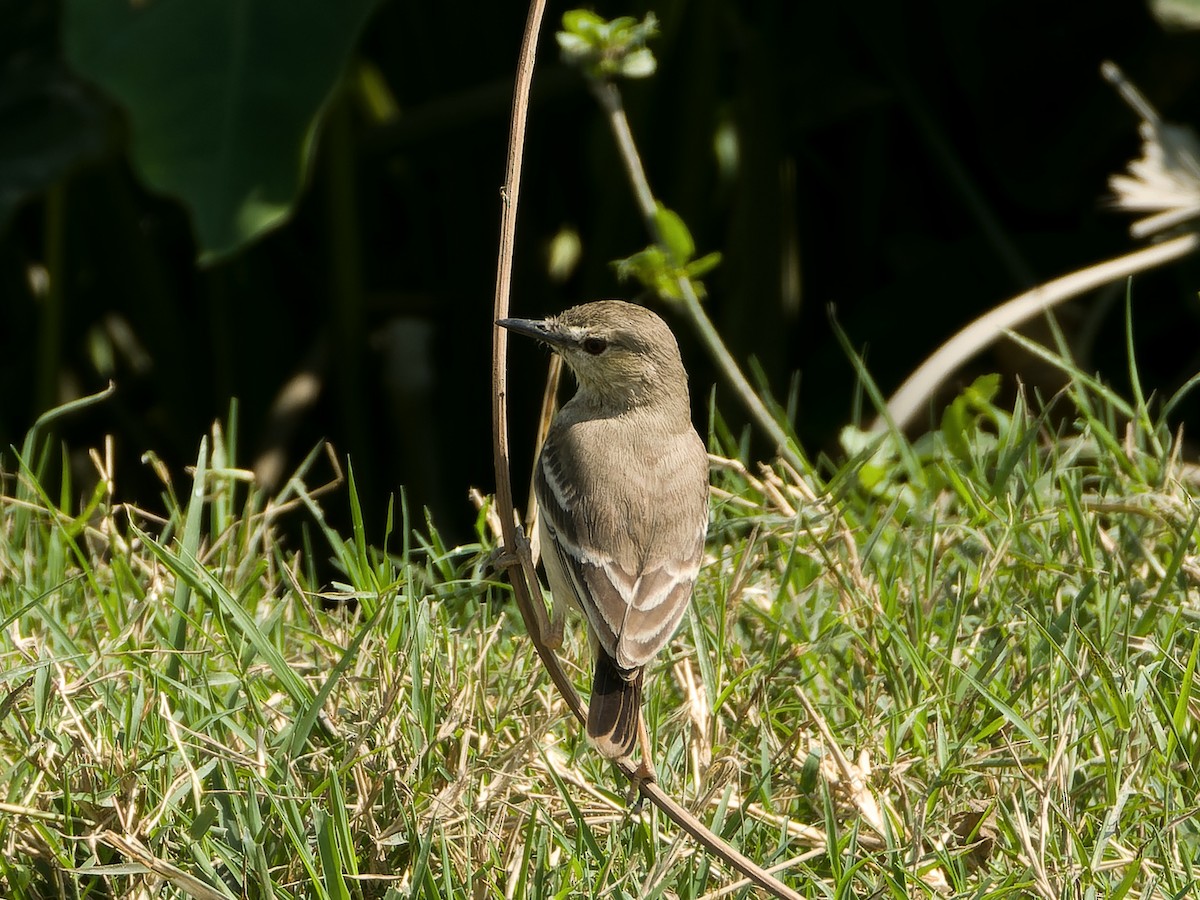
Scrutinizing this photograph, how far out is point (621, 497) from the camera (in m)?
3.11

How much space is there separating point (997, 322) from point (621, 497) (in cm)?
164

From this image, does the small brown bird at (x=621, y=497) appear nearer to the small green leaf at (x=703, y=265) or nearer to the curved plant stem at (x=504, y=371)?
the curved plant stem at (x=504, y=371)

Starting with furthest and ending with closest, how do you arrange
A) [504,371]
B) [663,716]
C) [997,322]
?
1. [997,322]
2. [663,716]
3. [504,371]

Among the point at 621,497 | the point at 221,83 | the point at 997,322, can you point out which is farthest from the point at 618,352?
the point at 221,83

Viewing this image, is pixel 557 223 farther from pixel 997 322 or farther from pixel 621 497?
pixel 621 497

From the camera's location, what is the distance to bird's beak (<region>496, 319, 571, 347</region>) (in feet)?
10.2

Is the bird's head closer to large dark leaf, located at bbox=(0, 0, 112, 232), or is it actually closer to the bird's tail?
Result: the bird's tail

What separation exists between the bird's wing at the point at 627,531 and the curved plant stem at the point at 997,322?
1006 mm

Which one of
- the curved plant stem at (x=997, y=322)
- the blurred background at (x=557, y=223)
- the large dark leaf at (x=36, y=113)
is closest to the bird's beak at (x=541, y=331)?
the curved plant stem at (x=997, y=322)

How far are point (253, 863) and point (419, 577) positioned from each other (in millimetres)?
1050

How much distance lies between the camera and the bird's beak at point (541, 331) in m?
3.11

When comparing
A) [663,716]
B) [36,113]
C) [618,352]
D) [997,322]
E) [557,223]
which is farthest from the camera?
[557,223]

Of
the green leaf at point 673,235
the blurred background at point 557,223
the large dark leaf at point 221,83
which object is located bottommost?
the blurred background at point 557,223

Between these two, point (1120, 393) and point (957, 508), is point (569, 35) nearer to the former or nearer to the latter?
point (957, 508)
